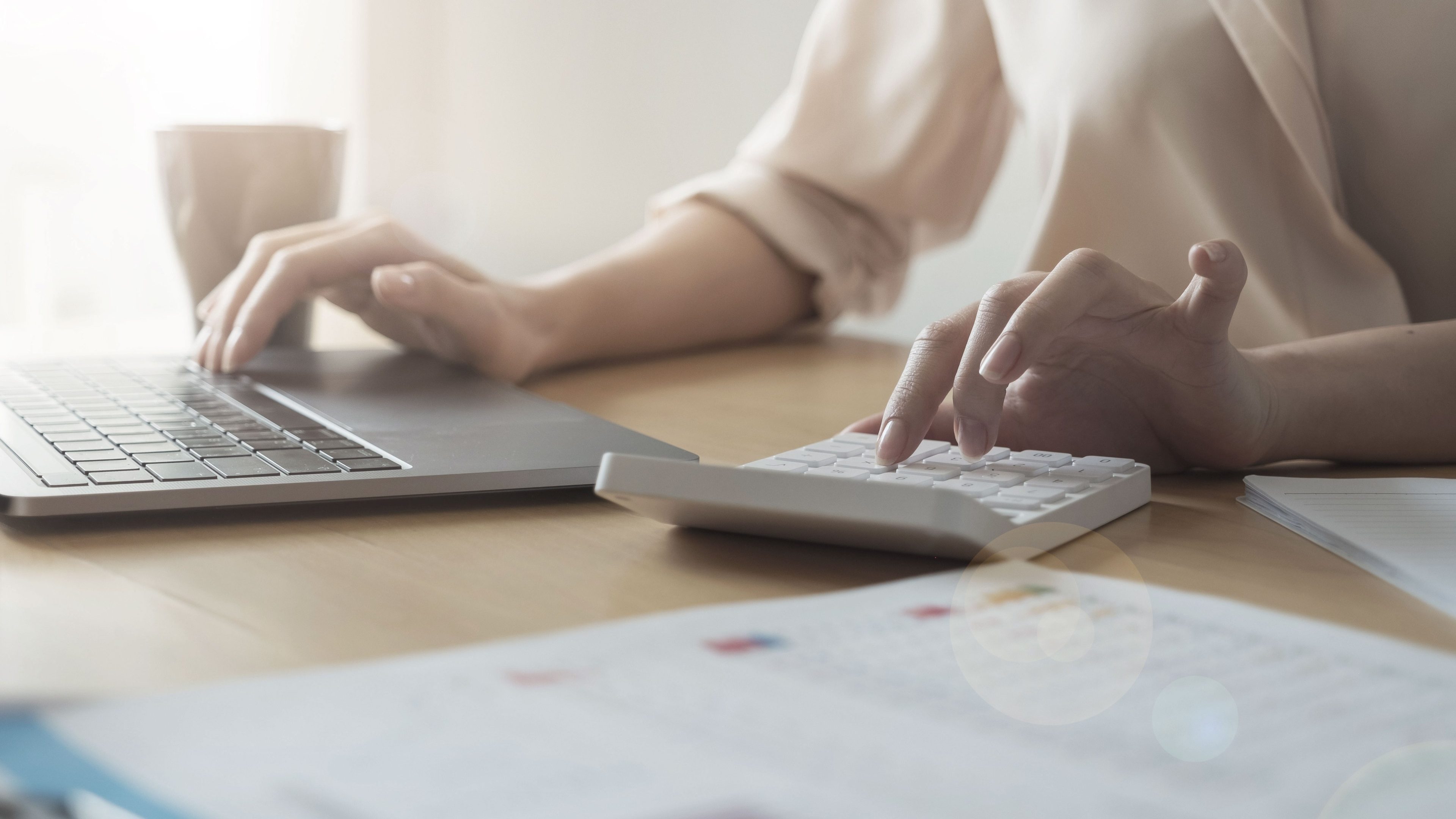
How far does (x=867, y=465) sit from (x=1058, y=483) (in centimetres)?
8

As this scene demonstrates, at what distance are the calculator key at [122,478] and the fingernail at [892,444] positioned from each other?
29 centimetres

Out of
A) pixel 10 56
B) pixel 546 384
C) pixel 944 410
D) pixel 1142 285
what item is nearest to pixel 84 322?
pixel 546 384

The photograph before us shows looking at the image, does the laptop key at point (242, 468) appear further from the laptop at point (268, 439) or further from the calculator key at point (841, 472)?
the calculator key at point (841, 472)

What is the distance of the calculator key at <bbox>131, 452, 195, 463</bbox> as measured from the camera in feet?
1.68

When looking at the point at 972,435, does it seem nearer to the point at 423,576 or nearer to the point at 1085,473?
the point at 1085,473

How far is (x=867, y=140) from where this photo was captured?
1082 mm

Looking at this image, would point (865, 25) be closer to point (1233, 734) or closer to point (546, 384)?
point (546, 384)

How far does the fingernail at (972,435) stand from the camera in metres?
0.52

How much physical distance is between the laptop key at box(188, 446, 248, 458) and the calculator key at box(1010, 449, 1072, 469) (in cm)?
34

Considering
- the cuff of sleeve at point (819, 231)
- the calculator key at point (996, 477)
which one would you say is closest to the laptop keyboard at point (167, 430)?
the calculator key at point (996, 477)

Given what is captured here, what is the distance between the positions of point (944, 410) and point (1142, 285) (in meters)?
0.13

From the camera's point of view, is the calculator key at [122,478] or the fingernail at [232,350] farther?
the fingernail at [232,350]

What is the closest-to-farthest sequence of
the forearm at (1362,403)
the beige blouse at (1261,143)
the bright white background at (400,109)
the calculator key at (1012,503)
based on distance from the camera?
the calculator key at (1012,503) → the forearm at (1362,403) → the beige blouse at (1261,143) → the bright white background at (400,109)

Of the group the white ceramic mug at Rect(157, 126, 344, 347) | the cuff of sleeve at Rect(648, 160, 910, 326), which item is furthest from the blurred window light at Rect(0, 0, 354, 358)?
the cuff of sleeve at Rect(648, 160, 910, 326)
